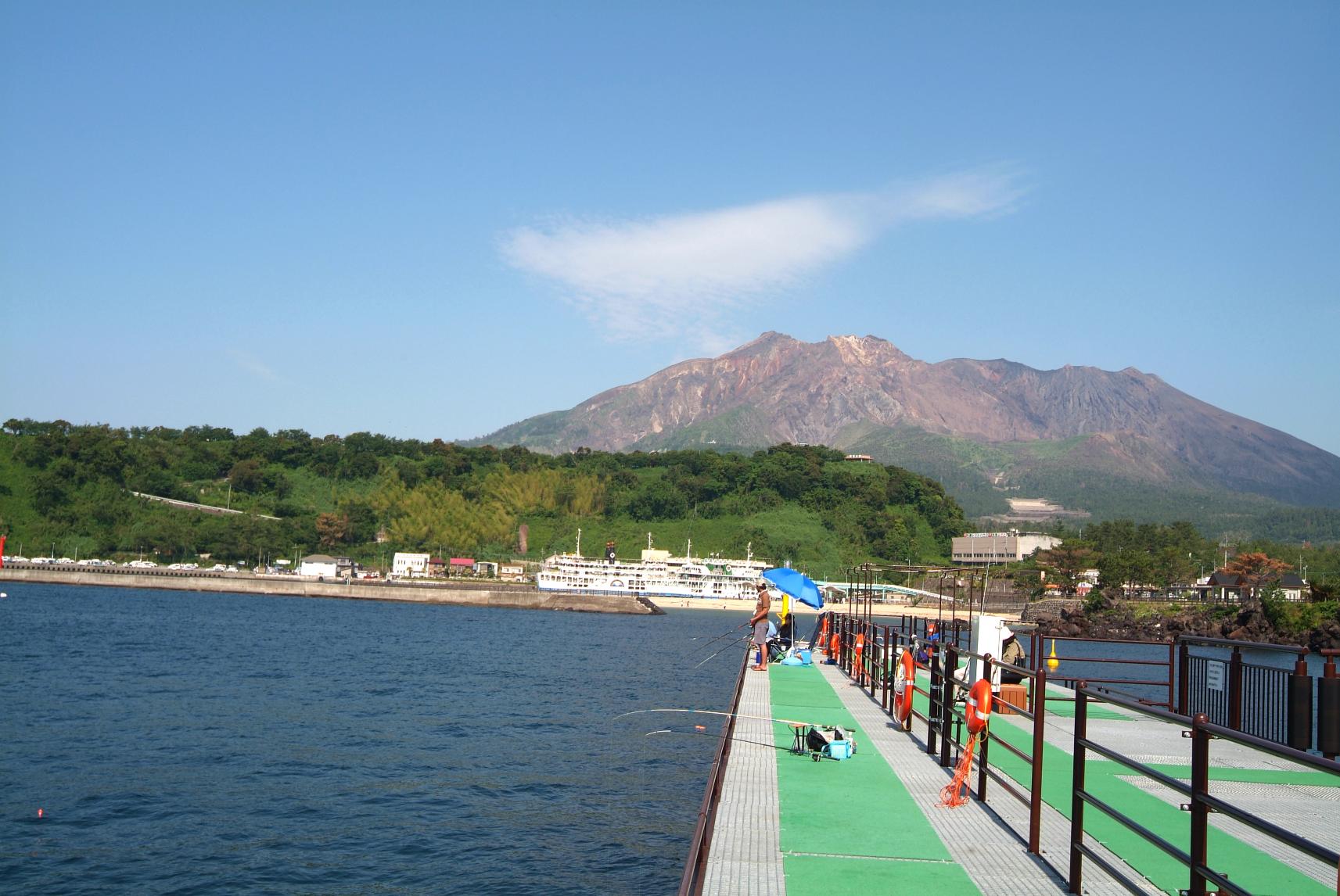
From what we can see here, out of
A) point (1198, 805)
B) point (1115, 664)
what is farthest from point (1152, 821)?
point (1115, 664)

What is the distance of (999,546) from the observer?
126375 millimetres

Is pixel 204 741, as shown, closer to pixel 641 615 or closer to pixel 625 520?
pixel 641 615

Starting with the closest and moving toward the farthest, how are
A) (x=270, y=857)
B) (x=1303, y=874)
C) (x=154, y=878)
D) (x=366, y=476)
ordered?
(x=1303, y=874) → (x=154, y=878) → (x=270, y=857) → (x=366, y=476)

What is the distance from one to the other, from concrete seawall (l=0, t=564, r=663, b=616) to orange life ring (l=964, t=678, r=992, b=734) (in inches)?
3424

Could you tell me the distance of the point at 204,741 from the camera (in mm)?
18938

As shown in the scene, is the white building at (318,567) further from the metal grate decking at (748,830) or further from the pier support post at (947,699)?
the pier support post at (947,699)

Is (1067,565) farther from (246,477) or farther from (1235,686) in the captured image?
(1235,686)

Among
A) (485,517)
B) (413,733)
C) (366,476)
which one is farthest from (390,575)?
(413,733)

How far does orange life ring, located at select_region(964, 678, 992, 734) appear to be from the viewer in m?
8.45

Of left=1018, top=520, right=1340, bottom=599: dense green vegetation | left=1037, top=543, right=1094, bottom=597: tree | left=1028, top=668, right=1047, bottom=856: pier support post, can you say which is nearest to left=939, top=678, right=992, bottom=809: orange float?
left=1028, top=668, right=1047, bottom=856: pier support post

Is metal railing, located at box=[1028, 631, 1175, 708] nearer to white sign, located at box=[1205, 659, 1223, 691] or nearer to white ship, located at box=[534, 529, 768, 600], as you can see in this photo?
white sign, located at box=[1205, 659, 1223, 691]

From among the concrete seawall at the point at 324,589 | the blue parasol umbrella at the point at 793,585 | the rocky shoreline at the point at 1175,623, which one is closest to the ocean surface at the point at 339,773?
the blue parasol umbrella at the point at 793,585

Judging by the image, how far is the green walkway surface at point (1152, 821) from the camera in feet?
21.6

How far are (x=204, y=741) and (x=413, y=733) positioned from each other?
3555mm
